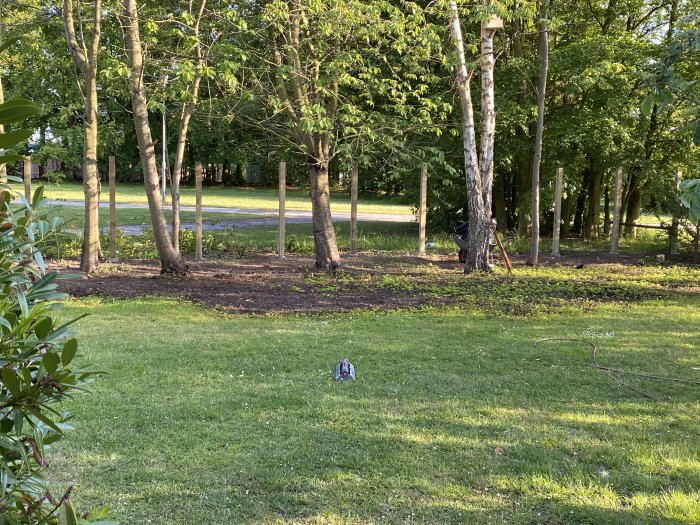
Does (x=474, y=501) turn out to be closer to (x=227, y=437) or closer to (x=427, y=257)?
(x=227, y=437)

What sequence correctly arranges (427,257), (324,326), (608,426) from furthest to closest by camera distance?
(427,257) → (324,326) → (608,426)

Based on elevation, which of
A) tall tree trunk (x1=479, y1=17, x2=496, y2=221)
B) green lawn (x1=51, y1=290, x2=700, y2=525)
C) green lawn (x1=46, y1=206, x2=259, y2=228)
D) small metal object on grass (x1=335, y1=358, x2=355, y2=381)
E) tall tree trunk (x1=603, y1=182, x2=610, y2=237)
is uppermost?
→ tall tree trunk (x1=479, y1=17, x2=496, y2=221)

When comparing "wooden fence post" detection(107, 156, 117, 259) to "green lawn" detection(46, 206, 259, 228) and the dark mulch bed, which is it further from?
"green lawn" detection(46, 206, 259, 228)

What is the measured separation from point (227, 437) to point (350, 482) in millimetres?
1002

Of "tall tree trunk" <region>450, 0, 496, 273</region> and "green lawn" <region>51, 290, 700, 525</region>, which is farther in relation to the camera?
"tall tree trunk" <region>450, 0, 496, 273</region>

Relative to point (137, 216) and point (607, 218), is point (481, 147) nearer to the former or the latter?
point (607, 218)

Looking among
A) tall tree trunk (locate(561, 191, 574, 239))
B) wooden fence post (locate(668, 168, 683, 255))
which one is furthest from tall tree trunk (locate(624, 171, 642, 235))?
wooden fence post (locate(668, 168, 683, 255))

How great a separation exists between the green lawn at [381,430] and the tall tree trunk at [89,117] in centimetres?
335

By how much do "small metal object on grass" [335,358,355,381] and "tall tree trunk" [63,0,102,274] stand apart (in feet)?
20.0

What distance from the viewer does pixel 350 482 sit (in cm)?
344

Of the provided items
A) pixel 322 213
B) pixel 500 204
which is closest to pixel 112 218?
pixel 322 213

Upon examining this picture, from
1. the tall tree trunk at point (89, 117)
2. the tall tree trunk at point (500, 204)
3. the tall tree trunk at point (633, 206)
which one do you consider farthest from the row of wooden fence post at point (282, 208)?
the tall tree trunk at point (500, 204)

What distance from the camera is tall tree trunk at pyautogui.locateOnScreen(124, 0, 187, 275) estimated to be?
909 centimetres

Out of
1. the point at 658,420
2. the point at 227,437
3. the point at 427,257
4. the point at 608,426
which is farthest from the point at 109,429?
the point at 427,257
